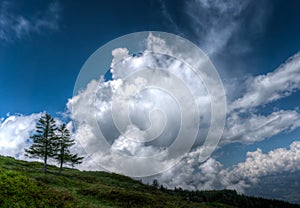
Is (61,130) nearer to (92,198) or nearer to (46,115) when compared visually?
(46,115)

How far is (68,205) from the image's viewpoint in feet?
78.7

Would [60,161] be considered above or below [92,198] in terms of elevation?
above

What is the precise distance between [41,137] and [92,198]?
29.0m

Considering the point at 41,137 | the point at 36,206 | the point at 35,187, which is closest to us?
the point at 36,206

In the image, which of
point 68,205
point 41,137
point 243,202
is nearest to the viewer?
point 68,205

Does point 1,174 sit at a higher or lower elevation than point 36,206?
higher

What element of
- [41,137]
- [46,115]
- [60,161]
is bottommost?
[60,161]

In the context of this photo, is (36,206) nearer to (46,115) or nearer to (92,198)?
(92,198)

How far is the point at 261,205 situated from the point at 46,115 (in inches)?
7172

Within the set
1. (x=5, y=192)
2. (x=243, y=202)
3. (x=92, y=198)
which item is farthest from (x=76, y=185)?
(x=243, y=202)

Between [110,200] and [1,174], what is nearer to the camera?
[1,174]

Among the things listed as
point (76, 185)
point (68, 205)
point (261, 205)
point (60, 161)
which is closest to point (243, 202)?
point (261, 205)

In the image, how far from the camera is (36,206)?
21031 millimetres

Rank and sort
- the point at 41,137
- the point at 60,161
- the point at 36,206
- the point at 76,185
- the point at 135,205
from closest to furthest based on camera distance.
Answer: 1. the point at 36,206
2. the point at 135,205
3. the point at 76,185
4. the point at 41,137
5. the point at 60,161
